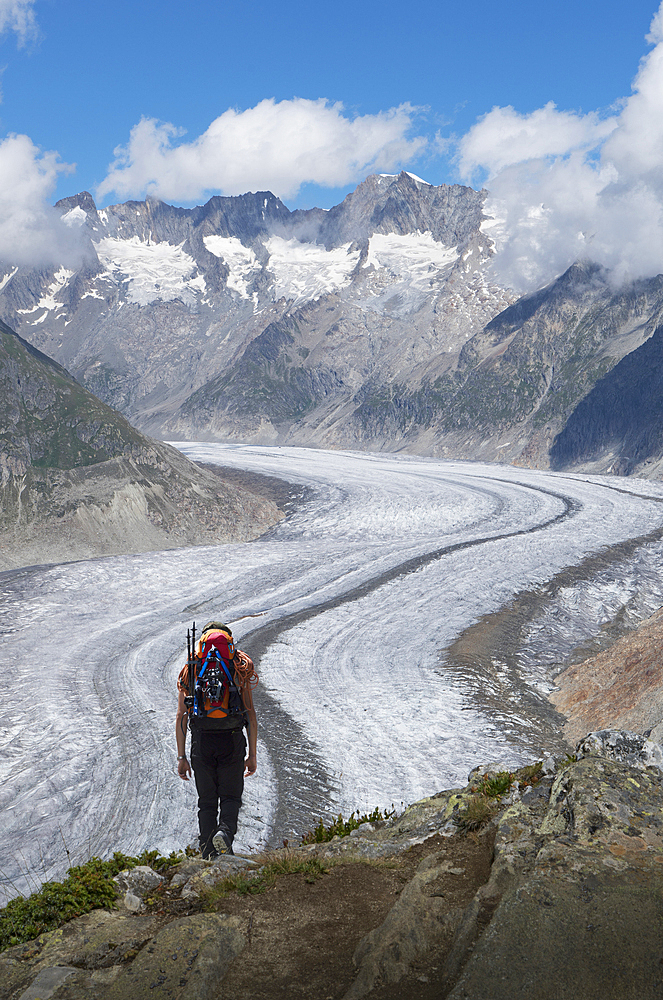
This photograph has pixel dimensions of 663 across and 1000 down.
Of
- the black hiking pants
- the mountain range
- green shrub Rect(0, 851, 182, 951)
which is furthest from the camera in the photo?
the mountain range

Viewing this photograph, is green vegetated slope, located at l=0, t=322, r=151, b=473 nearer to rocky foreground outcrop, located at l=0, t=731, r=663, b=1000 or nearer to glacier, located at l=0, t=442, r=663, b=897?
glacier, located at l=0, t=442, r=663, b=897

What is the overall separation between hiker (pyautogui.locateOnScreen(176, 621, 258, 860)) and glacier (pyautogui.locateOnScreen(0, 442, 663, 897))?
13.4 ft

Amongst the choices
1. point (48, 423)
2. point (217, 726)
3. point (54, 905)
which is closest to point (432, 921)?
point (54, 905)


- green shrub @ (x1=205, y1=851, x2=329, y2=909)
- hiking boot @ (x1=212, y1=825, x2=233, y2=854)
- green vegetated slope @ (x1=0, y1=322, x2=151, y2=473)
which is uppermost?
green vegetated slope @ (x1=0, y1=322, x2=151, y2=473)

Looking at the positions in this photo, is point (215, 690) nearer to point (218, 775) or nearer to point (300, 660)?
point (218, 775)

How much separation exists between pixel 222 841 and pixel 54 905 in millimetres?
2224

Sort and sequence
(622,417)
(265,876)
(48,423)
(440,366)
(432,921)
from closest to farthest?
(432,921), (265,876), (48,423), (622,417), (440,366)

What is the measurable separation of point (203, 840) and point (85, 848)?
18.4 ft

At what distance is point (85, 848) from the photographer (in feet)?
39.0

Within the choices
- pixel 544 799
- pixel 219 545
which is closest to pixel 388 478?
pixel 219 545

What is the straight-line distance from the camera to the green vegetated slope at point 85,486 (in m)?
38.6

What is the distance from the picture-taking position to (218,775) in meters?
7.69

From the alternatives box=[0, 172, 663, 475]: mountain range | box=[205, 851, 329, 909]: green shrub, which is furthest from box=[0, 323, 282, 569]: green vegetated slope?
box=[0, 172, 663, 475]: mountain range

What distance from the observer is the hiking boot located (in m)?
7.45
